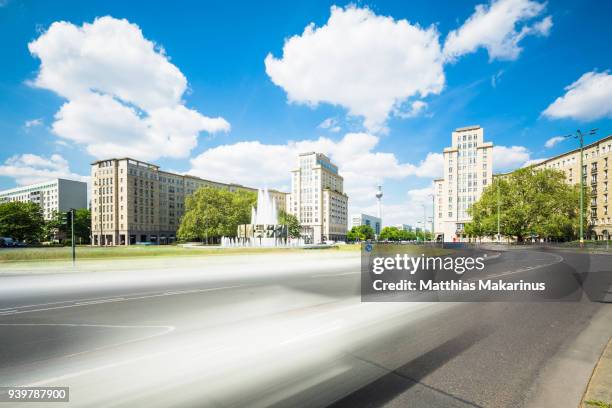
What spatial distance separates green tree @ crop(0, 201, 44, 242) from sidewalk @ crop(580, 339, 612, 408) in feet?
266

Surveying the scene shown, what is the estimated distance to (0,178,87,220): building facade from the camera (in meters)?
117

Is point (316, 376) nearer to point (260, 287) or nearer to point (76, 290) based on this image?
point (260, 287)

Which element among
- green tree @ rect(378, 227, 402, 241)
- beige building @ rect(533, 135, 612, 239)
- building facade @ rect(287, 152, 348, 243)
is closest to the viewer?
beige building @ rect(533, 135, 612, 239)

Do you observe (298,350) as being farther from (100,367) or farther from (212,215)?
(212,215)

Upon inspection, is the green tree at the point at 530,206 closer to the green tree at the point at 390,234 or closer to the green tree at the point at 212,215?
the green tree at the point at 212,215

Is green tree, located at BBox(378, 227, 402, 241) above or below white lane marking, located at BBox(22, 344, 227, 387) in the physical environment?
below

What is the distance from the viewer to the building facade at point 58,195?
117m

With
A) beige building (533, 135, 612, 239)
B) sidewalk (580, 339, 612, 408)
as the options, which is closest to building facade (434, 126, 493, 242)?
beige building (533, 135, 612, 239)

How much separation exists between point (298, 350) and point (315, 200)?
402 feet

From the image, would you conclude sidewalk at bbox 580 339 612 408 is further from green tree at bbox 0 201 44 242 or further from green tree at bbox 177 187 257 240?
green tree at bbox 0 201 44 242

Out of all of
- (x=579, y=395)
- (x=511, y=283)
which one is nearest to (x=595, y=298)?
(x=511, y=283)

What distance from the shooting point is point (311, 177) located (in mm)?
129875

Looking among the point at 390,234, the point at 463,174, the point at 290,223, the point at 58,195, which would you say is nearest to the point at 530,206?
the point at 463,174

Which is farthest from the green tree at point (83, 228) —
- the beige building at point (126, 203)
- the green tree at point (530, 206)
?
the green tree at point (530, 206)
